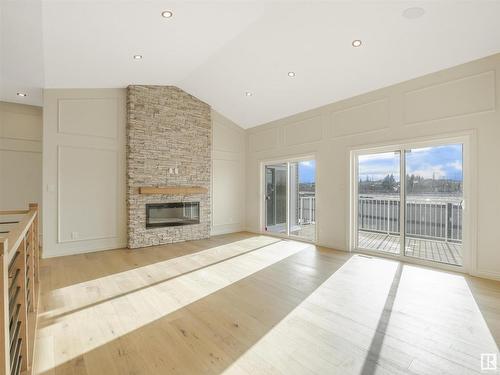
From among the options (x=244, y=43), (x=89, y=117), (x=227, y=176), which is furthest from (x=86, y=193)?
(x=244, y=43)

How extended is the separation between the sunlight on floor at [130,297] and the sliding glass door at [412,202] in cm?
161

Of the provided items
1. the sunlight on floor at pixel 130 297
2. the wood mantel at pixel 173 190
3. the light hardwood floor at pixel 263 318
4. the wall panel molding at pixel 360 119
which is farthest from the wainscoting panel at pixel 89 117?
the wall panel molding at pixel 360 119

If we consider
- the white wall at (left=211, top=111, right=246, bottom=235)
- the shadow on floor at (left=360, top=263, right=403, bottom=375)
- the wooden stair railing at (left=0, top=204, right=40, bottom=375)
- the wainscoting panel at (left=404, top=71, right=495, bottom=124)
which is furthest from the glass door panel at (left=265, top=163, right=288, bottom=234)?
the wooden stair railing at (left=0, top=204, right=40, bottom=375)

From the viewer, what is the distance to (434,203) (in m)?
4.05

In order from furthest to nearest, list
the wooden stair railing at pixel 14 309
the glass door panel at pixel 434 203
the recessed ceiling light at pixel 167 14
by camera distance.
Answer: the glass door panel at pixel 434 203
the recessed ceiling light at pixel 167 14
the wooden stair railing at pixel 14 309

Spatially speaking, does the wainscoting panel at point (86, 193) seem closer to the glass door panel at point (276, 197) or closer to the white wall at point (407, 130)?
the glass door panel at point (276, 197)

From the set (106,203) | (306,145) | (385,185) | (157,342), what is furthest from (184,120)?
(157,342)

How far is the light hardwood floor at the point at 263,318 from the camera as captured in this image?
1870 mm

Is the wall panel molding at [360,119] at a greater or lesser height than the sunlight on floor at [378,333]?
greater

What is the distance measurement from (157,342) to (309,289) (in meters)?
1.78

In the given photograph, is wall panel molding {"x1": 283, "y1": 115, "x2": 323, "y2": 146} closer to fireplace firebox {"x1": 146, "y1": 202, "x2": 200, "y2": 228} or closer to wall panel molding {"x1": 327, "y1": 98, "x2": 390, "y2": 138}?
wall panel molding {"x1": 327, "y1": 98, "x2": 390, "y2": 138}

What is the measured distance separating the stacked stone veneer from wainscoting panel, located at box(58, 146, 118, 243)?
1.19 feet

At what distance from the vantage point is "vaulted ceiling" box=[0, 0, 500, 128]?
3082mm

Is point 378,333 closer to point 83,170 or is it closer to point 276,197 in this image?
point 276,197
